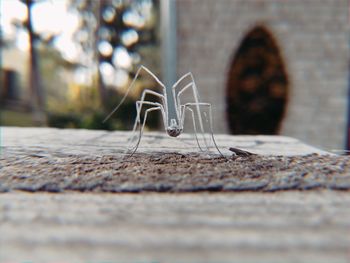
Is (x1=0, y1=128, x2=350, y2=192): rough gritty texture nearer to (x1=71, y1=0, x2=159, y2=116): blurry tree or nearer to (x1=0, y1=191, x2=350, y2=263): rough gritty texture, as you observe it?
(x1=0, y1=191, x2=350, y2=263): rough gritty texture

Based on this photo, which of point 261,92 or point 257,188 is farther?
point 261,92

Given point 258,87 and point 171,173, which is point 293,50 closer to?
point 258,87

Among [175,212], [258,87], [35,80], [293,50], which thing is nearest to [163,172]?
[175,212]

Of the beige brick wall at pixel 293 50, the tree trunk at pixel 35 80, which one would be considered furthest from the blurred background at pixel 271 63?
the tree trunk at pixel 35 80

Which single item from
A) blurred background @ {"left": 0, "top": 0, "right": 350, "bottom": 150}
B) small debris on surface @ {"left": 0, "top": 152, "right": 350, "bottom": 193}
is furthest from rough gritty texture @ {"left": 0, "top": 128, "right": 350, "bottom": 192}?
blurred background @ {"left": 0, "top": 0, "right": 350, "bottom": 150}

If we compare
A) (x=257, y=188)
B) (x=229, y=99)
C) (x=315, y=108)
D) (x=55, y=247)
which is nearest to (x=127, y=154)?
(x=257, y=188)

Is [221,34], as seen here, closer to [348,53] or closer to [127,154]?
[348,53]
